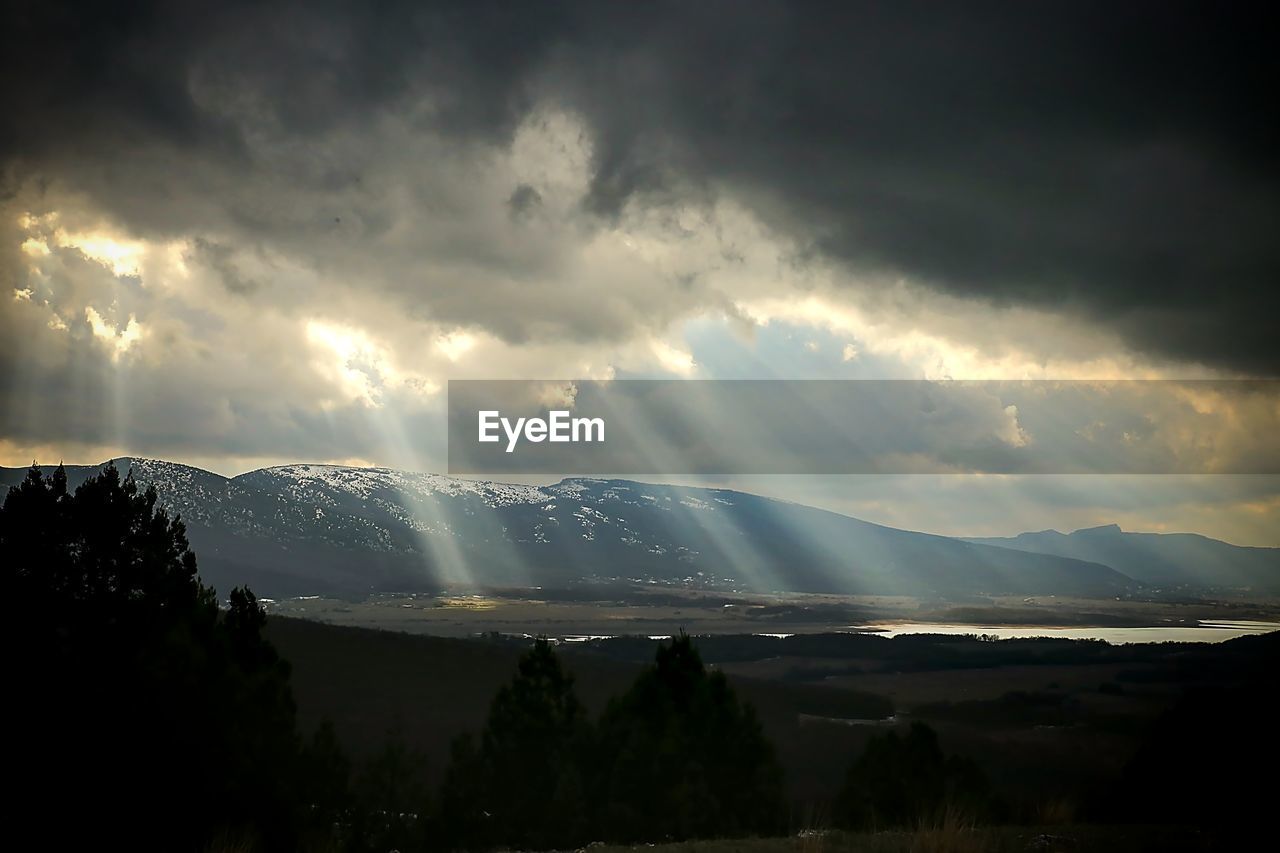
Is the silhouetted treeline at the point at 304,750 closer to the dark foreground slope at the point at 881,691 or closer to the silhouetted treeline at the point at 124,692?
the silhouetted treeline at the point at 124,692

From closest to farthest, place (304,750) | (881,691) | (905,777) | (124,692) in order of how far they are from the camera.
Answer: (124,692) → (304,750) → (905,777) → (881,691)

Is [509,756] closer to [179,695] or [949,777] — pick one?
Answer: [949,777]

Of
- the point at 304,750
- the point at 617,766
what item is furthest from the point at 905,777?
the point at 304,750

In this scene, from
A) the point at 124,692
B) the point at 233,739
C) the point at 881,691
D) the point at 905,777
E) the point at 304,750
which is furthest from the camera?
the point at 881,691

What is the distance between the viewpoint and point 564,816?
39562 millimetres

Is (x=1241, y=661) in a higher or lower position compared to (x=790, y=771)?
higher

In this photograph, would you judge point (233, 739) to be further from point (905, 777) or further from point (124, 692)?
point (905, 777)

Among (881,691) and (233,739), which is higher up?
(233,739)

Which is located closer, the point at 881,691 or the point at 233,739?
the point at 233,739

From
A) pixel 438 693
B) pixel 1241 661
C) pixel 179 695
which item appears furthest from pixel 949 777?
pixel 438 693

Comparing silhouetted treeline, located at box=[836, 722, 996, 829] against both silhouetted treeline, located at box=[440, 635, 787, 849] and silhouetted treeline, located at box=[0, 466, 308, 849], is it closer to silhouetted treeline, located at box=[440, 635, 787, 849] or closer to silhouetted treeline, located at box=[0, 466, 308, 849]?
silhouetted treeline, located at box=[440, 635, 787, 849]

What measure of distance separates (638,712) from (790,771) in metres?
79.0

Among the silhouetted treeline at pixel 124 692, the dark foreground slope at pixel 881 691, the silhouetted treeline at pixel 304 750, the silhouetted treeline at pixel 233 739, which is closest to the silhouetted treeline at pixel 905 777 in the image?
the silhouetted treeline at pixel 304 750

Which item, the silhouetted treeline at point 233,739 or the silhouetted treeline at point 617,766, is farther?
the silhouetted treeline at point 617,766
